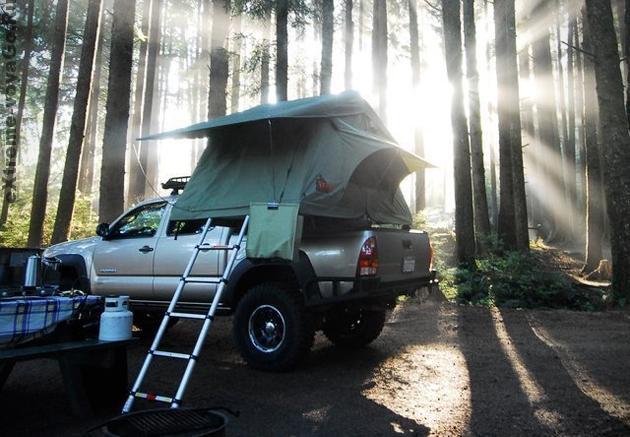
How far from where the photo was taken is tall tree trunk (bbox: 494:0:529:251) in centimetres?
1555

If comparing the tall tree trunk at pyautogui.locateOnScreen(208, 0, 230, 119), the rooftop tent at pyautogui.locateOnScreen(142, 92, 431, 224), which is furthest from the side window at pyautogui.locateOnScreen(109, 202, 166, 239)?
the tall tree trunk at pyautogui.locateOnScreen(208, 0, 230, 119)

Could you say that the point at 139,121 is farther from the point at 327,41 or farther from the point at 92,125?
the point at 327,41

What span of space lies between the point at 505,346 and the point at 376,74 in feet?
65.4

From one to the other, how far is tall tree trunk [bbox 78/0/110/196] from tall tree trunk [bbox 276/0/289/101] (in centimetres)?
1331

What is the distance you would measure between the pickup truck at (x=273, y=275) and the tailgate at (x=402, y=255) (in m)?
0.01

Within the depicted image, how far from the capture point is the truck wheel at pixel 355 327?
6911 millimetres

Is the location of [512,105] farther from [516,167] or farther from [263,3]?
[263,3]

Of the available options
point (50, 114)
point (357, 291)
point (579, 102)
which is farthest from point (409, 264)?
point (579, 102)

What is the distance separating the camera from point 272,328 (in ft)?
18.9

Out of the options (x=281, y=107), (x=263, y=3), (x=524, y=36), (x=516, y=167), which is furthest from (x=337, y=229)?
(x=524, y=36)

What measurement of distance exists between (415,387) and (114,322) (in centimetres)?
313

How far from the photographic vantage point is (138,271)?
7043mm

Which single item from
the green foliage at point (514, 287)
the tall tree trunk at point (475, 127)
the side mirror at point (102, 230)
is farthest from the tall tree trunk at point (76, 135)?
the tall tree trunk at point (475, 127)

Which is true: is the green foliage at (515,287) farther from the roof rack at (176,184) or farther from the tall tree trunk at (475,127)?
the roof rack at (176,184)
